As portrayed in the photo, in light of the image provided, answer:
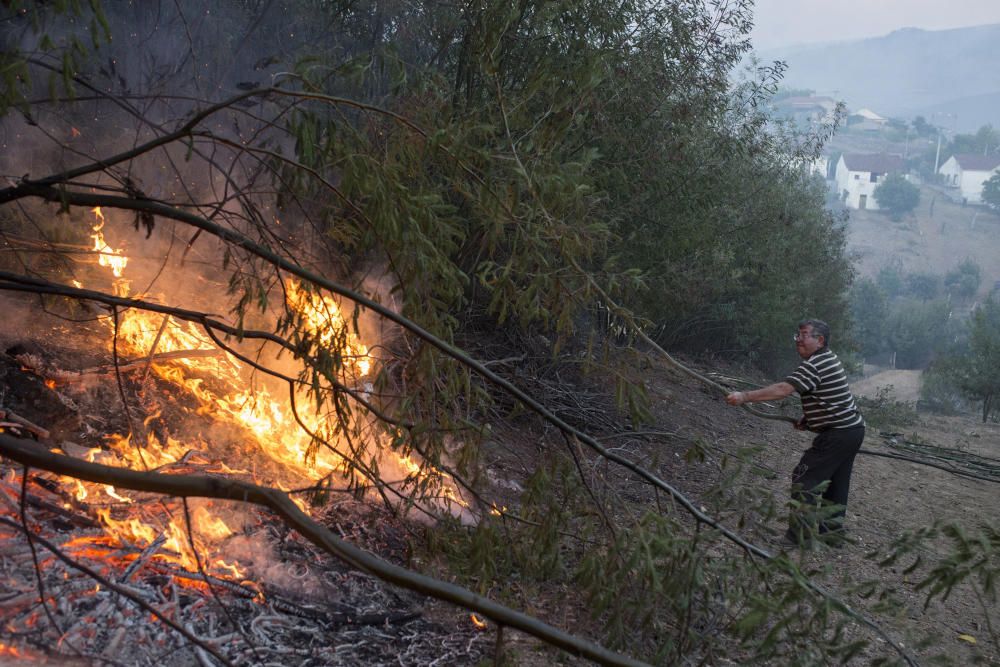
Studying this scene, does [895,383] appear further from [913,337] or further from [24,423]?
[24,423]

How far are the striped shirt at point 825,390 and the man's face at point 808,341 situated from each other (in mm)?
42

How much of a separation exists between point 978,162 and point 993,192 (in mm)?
18122

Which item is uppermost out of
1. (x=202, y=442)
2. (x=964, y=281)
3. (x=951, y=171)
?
(x=951, y=171)

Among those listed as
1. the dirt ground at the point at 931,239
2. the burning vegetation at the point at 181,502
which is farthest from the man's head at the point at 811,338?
the dirt ground at the point at 931,239

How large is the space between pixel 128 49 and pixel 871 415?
14.2m

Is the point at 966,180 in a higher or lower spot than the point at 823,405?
higher

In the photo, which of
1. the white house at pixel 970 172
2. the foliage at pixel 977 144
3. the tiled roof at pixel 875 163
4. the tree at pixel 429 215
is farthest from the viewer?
the foliage at pixel 977 144

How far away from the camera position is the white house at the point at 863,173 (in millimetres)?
95250

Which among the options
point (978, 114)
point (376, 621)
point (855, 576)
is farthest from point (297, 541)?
point (978, 114)

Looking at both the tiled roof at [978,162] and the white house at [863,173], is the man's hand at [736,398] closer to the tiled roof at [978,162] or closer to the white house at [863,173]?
the white house at [863,173]

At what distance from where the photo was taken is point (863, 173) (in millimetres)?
100562

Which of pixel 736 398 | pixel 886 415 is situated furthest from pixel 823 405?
pixel 886 415

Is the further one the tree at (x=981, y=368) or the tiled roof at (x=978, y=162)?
the tiled roof at (x=978, y=162)

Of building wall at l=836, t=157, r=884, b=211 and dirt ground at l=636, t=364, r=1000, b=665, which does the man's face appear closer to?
dirt ground at l=636, t=364, r=1000, b=665
